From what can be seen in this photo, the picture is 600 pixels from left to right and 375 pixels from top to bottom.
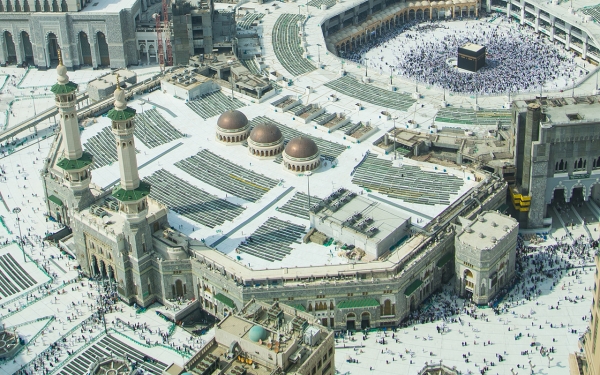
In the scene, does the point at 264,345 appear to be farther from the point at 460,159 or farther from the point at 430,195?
the point at 460,159

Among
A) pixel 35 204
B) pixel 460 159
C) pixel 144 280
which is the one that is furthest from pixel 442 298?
pixel 35 204

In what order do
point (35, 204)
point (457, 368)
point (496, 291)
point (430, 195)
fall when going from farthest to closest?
point (35, 204), point (430, 195), point (496, 291), point (457, 368)

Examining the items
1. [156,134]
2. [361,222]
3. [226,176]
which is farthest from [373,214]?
[156,134]

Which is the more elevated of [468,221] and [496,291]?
[468,221]

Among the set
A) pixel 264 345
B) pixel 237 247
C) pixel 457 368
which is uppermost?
pixel 264 345

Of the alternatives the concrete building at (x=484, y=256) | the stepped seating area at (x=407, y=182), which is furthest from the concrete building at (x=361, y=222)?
the concrete building at (x=484, y=256)

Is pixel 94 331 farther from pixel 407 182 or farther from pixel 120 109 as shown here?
pixel 407 182

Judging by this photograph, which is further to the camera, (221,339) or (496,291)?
(496,291)

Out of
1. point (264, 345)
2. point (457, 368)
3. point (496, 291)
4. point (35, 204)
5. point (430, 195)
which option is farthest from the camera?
point (35, 204)

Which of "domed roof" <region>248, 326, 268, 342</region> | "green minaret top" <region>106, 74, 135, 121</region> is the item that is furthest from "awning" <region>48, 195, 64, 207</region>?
"domed roof" <region>248, 326, 268, 342</region>
